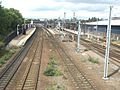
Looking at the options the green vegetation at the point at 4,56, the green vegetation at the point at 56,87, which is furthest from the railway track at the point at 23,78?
the green vegetation at the point at 4,56

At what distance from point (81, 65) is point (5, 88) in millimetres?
13069

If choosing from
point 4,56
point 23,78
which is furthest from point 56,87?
point 4,56

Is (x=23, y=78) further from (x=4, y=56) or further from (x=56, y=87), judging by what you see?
(x=4, y=56)

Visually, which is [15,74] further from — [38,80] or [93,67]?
[93,67]

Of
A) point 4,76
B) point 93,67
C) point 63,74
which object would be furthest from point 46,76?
point 93,67

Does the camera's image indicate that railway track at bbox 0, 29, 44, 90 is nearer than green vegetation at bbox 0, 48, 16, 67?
Yes

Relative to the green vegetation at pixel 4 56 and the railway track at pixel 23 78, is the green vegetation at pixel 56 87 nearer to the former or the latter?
the railway track at pixel 23 78

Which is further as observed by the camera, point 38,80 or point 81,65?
point 81,65

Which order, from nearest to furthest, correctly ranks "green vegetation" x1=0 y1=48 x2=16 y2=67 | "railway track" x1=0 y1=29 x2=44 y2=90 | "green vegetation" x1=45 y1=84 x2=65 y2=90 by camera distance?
"green vegetation" x1=45 y1=84 x2=65 y2=90, "railway track" x1=0 y1=29 x2=44 y2=90, "green vegetation" x1=0 y1=48 x2=16 y2=67

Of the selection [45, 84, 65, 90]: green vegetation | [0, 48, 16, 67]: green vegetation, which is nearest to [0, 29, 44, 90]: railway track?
[45, 84, 65, 90]: green vegetation

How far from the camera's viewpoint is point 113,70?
2917 cm

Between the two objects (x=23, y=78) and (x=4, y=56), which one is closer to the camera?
(x=23, y=78)

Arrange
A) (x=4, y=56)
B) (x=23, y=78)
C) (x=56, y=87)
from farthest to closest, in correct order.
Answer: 1. (x=4, y=56)
2. (x=23, y=78)
3. (x=56, y=87)

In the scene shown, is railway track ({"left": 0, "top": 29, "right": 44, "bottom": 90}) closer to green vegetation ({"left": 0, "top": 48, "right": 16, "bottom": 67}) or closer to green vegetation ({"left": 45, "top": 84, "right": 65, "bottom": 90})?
green vegetation ({"left": 45, "top": 84, "right": 65, "bottom": 90})
